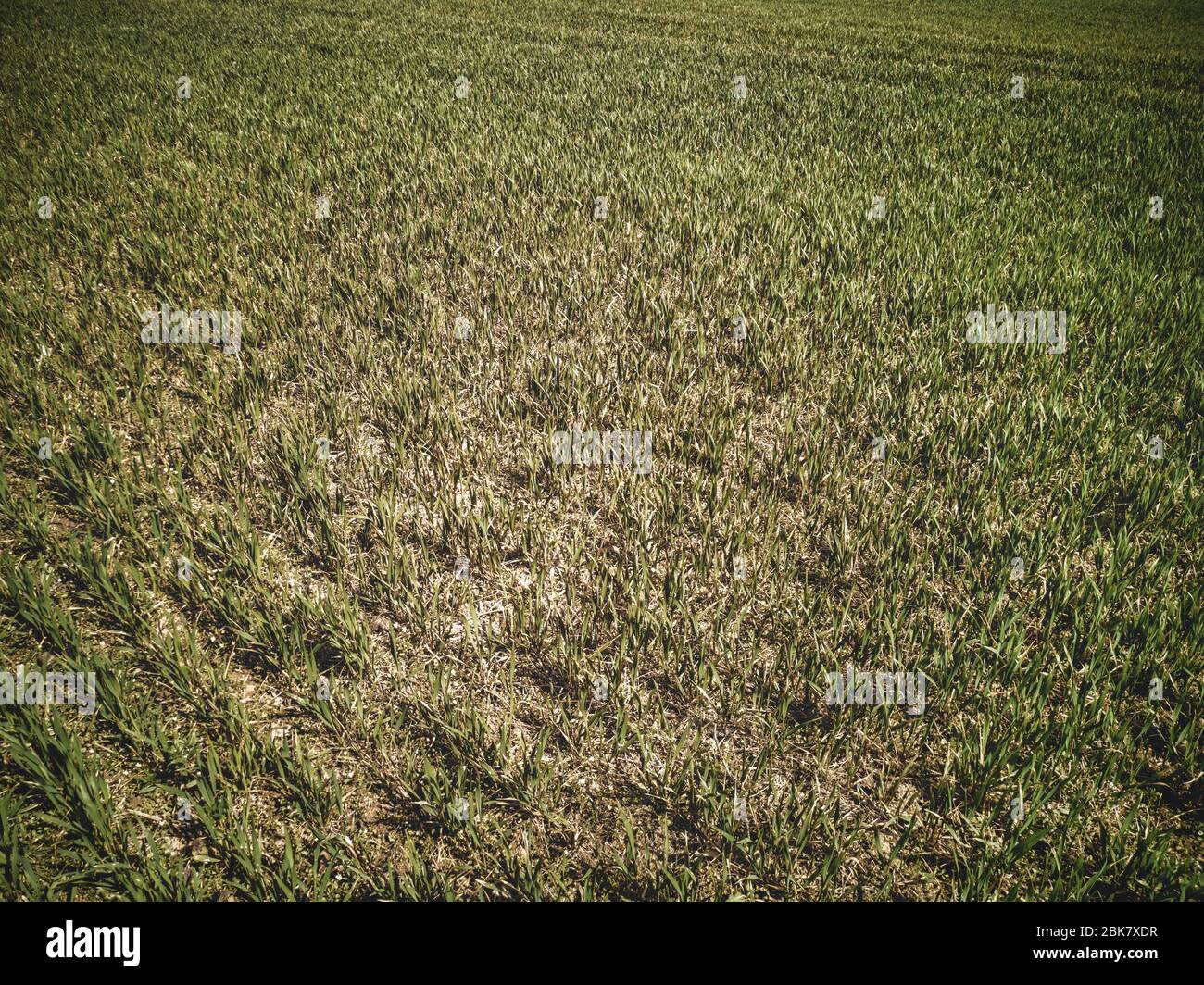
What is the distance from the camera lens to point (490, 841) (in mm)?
1489

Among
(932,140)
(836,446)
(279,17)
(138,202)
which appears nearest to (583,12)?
(279,17)

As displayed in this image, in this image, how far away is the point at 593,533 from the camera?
2.35 metres

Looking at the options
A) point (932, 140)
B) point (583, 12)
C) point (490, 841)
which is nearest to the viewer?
point (490, 841)

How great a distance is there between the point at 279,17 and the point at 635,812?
16.6 m

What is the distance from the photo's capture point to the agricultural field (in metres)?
1.52

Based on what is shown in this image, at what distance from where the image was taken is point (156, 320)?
3.33 metres

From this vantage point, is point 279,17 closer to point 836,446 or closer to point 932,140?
point 932,140

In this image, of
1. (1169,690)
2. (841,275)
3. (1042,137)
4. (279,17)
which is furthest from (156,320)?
(279,17)

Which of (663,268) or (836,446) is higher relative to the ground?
(663,268)

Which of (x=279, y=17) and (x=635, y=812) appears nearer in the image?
(x=635, y=812)

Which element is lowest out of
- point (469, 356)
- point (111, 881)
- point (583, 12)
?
point (111, 881)

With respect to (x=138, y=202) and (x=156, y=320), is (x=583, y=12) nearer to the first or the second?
(x=138, y=202)

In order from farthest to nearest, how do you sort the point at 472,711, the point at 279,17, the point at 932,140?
the point at 279,17 < the point at 932,140 < the point at 472,711

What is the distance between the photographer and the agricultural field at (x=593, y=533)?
152 cm
